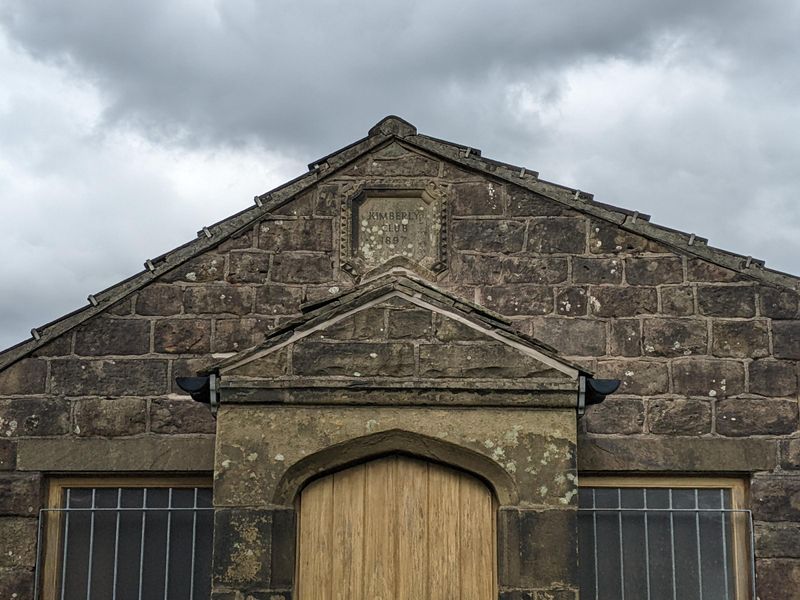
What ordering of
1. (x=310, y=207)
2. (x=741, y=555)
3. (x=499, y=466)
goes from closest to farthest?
(x=499, y=466) < (x=741, y=555) < (x=310, y=207)

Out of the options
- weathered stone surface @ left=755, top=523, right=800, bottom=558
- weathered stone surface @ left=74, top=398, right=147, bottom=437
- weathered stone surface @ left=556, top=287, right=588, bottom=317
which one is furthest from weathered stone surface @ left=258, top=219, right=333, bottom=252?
weathered stone surface @ left=755, top=523, right=800, bottom=558

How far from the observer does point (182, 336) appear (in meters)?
7.88

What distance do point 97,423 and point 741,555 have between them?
4.58 m

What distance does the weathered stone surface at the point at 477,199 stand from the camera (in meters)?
8.03

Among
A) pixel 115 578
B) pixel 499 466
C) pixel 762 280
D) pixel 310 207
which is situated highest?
pixel 310 207

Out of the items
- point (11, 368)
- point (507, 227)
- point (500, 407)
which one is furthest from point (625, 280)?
point (11, 368)

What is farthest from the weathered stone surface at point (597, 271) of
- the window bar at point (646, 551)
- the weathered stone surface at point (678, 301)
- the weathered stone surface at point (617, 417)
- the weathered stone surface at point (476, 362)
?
the weathered stone surface at point (476, 362)

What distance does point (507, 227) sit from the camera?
8.00 meters

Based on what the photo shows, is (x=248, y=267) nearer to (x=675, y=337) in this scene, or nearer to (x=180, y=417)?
(x=180, y=417)

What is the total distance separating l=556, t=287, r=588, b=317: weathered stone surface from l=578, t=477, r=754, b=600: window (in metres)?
1.17

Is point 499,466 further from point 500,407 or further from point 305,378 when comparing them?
point 305,378

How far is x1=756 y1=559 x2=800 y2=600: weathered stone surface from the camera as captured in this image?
7.37m

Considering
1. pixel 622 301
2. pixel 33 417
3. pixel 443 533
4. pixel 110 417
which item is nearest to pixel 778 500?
pixel 622 301

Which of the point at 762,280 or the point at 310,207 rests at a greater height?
the point at 310,207
